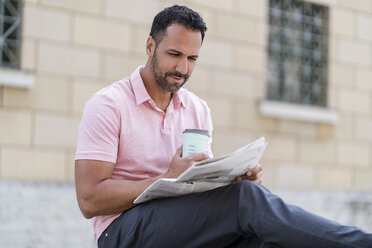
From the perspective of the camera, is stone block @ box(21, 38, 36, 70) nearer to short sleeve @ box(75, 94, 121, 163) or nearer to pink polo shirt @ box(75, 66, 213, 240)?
pink polo shirt @ box(75, 66, 213, 240)

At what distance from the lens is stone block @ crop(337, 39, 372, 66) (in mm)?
7133

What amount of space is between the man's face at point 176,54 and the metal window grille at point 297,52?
4117 millimetres

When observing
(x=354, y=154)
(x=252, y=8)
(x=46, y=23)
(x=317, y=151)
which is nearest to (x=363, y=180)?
(x=354, y=154)

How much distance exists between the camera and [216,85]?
613 centimetres

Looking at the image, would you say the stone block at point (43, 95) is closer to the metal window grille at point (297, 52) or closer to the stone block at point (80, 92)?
the stone block at point (80, 92)

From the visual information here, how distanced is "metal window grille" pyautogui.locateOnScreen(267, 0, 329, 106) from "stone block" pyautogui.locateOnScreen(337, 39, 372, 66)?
0.68 ft

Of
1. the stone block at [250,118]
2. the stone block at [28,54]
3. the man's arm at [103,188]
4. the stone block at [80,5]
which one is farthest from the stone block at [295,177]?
the man's arm at [103,188]

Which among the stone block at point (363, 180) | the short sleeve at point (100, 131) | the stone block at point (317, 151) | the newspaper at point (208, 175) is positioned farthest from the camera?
the stone block at point (363, 180)

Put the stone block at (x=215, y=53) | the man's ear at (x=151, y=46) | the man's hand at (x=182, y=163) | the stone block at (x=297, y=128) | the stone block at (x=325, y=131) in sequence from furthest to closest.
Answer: the stone block at (x=325, y=131)
the stone block at (x=297, y=128)
the stone block at (x=215, y=53)
the man's ear at (x=151, y=46)
the man's hand at (x=182, y=163)

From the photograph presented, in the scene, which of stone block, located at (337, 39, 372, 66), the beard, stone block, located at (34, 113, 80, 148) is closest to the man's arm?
the beard

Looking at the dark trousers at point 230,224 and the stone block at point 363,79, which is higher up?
the stone block at point 363,79

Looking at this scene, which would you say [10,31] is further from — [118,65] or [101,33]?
[118,65]

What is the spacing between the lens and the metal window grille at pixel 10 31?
16.7ft

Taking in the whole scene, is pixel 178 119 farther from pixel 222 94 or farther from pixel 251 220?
pixel 222 94
